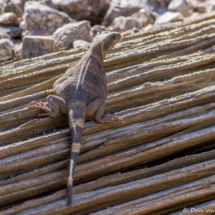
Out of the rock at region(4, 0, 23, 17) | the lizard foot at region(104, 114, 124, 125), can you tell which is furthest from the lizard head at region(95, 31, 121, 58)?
the rock at region(4, 0, 23, 17)

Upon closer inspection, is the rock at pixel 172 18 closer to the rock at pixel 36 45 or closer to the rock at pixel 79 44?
the rock at pixel 79 44

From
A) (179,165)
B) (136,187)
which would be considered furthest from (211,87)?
(136,187)

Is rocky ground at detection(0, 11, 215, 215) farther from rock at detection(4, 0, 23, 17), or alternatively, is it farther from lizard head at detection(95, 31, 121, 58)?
rock at detection(4, 0, 23, 17)

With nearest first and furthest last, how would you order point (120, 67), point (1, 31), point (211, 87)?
point (211, 87), point (120, 67), point (1, 31)

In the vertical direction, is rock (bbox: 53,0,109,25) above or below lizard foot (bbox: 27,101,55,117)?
below

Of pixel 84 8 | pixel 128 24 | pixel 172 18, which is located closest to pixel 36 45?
pixel 128 24

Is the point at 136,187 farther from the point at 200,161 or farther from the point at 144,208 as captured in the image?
the point at 200,161
